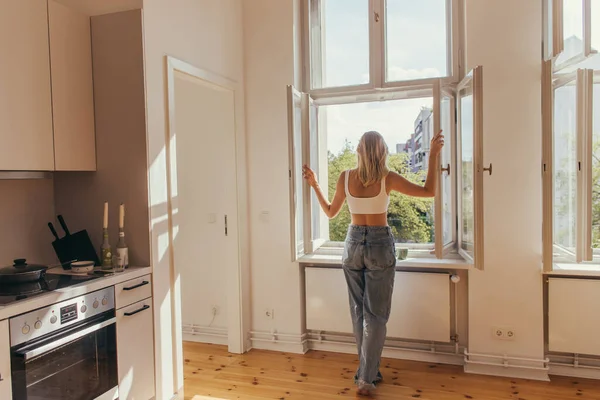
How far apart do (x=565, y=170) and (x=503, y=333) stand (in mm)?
1166

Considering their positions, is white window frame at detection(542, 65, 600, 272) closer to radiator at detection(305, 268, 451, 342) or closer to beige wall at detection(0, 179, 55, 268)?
radiator at detection(305, 268, 451, 342)

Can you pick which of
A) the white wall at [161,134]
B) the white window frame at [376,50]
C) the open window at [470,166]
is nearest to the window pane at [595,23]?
the open window at [470,166]

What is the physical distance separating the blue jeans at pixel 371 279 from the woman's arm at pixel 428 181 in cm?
28

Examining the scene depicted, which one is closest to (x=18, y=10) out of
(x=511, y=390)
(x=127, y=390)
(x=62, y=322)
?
(x=62, y=322)

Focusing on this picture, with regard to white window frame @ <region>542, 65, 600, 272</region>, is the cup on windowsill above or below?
below

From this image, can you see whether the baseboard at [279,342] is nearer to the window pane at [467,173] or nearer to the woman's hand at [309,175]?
the woman's hand at [309,175]

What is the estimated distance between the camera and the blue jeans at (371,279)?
2961mm

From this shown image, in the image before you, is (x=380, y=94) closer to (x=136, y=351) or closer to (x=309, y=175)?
(x=309, y=175)

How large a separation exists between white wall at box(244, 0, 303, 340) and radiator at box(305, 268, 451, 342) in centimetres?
14

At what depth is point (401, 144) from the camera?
Result: 3703 mm

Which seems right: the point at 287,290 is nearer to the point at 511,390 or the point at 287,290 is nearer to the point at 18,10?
the point at 511,390

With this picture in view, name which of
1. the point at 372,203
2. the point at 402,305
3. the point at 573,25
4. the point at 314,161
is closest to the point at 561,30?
the point at 573,25

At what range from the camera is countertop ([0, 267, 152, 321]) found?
6.07ft

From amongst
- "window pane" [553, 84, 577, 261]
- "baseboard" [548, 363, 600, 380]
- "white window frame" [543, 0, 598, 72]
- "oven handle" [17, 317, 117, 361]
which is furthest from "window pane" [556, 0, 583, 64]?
"oven handle" [17, 317, 117, 361]
